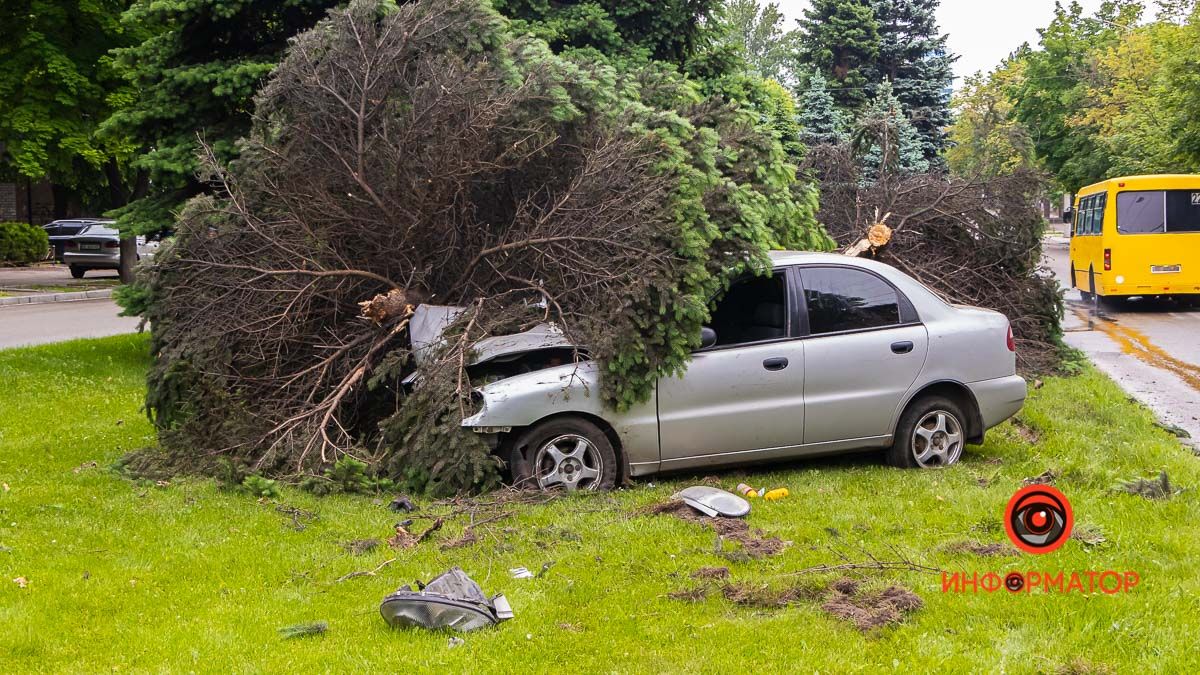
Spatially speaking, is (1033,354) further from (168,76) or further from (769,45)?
Answer: (769,45)

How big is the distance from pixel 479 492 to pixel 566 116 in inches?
110

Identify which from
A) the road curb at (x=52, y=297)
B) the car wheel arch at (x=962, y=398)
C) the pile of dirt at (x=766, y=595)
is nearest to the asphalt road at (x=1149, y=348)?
the car wheel arch at (x=962, y=398)

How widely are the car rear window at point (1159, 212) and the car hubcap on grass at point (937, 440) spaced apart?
14850 mm

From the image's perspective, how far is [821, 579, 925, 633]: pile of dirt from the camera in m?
4.55

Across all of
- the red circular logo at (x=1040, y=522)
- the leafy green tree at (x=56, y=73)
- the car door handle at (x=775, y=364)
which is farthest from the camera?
the leafy green tree at (x=56, y=73)

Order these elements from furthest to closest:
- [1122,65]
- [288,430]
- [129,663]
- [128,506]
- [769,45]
Answer: 1. [769,45]
2. [1122,65]
3. [288,430]
4. [128,506]
5. [129,663]

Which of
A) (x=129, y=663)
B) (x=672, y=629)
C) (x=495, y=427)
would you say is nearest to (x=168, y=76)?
(x=495, y=427)

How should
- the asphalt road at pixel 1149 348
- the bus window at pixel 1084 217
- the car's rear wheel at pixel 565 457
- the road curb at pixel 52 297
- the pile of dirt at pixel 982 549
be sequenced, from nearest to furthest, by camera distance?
the pile of dirt at pixel 982 549 < the car's rear wheel at pixel 565 457 < the asphalt road at pixel 1149 348 < the bus window at pixel 1084 217 < the road curb at pixel 52 297

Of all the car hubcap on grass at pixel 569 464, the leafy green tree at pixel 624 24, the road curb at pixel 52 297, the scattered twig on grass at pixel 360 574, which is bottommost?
the scattered twig on grass at pixel 360 574

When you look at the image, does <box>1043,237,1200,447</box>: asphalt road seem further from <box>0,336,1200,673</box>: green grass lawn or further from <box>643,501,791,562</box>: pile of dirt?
<box>643,501,791,562</box>: pile of dirt

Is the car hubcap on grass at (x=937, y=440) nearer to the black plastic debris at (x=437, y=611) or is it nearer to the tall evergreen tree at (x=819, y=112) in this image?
the black plastic debris at (x=437, y=611)

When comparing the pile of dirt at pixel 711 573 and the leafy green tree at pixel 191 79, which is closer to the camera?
the pile of dirt at pixel 711 573

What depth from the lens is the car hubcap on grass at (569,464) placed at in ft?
22.6

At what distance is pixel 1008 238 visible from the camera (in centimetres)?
1166
